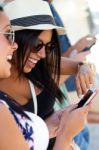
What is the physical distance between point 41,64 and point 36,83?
11 centimetres

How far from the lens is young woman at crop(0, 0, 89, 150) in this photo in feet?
3.62

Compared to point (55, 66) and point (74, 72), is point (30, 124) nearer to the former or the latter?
point (55, 66)

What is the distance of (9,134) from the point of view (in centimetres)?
93

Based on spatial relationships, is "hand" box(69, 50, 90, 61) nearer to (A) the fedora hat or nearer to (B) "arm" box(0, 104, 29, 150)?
(A) the fedora hat

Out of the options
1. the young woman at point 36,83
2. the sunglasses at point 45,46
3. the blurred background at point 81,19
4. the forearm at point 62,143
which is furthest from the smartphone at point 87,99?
the blurred background at point 81,19

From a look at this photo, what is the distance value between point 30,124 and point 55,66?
1.79 ft

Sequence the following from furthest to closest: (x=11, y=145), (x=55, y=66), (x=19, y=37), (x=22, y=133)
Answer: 1. (x=55, y=66)
2. (x=19, y=37)
3. (x=22, y=133)
4. (x=11, y=145)

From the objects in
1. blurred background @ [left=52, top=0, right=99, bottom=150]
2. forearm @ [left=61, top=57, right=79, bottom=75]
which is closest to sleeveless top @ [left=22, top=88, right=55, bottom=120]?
forearm @ [left=61, top=57, right=79, bottom=75]

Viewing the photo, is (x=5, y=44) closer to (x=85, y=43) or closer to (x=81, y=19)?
(x=85, y=43)

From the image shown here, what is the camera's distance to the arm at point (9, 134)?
921 millimetres

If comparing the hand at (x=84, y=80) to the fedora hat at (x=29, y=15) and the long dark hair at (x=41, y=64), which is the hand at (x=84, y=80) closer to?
the long dark hair at (x=41, y=64)

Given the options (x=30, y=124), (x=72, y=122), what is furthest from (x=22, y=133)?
(x=72, y=122)

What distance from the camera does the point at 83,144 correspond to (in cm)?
173

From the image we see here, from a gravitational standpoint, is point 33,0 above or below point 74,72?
above
